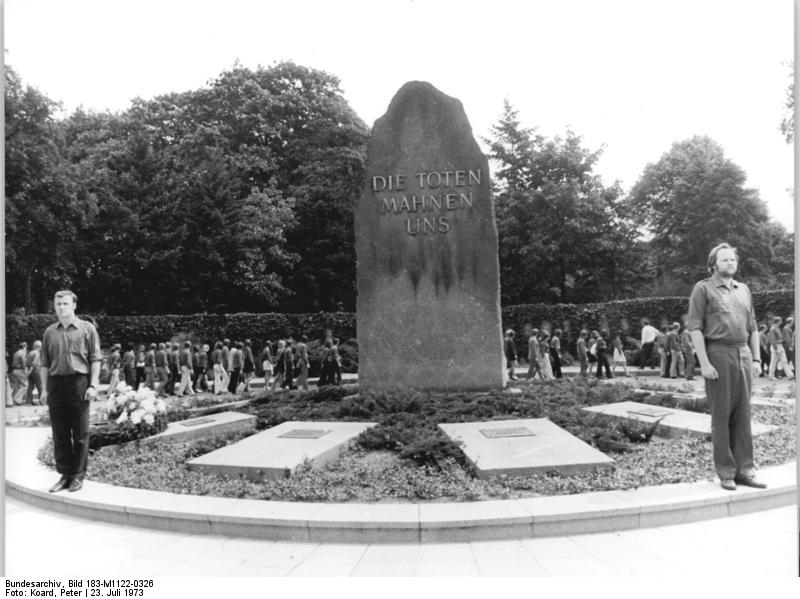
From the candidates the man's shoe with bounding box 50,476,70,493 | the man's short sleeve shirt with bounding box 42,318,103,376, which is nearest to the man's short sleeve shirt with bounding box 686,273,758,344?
the man's short sleeve shirt with bounding box 42,318,103,376

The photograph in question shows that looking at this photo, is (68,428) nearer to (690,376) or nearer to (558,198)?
(690,376)

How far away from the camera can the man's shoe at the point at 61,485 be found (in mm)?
7020

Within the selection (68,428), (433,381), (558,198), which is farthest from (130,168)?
(68,428)

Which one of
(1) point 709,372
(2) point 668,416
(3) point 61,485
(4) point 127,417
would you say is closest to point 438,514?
(1) point 709,372

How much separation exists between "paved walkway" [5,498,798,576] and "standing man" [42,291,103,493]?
1180 mm

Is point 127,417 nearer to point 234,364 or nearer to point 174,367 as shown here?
point 234,364

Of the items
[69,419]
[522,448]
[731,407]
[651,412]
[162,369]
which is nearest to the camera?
[731,407]

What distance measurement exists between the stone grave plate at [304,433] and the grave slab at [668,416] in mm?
4307

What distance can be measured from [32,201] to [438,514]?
14.0 m

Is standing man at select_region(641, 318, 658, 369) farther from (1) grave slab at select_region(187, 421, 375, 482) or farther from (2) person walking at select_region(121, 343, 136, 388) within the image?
(2) person walking at select_region(121, 343, 136, 388)

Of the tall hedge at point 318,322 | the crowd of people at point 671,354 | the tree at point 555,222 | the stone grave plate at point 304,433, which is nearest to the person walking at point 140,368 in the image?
the tall hedge at point 318,322

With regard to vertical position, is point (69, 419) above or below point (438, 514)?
above

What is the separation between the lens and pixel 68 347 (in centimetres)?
682

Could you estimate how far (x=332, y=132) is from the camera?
38.0m
